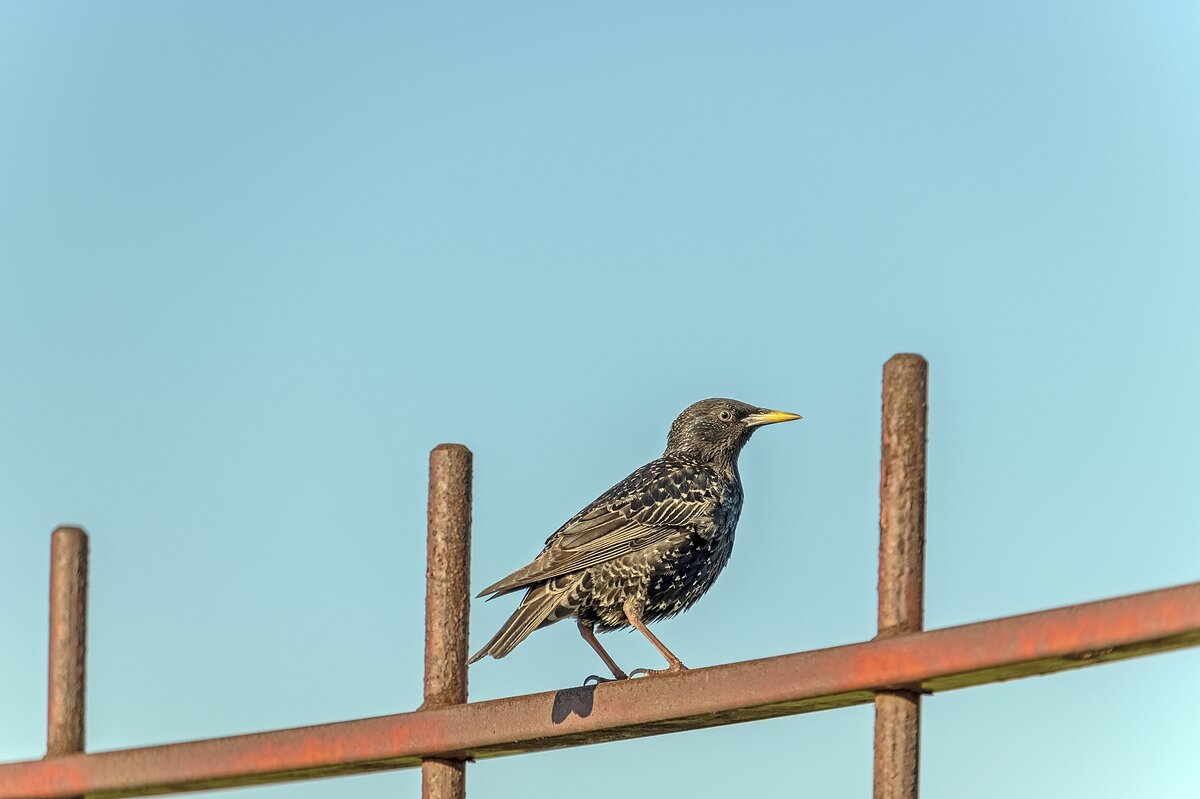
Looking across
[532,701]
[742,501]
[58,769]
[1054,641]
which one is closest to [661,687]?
[532,701]

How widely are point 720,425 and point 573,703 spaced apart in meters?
4.04

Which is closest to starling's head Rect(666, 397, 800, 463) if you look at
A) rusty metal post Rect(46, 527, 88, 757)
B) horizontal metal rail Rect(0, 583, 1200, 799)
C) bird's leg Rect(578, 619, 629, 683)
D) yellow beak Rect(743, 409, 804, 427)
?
yellow beak Rect(743, 409, 804, 427)

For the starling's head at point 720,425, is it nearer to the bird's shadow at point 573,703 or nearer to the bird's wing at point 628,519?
the bird's wing at point 628,519

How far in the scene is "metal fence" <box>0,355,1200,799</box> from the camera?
365cm

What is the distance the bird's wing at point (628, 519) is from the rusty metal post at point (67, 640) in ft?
4.94

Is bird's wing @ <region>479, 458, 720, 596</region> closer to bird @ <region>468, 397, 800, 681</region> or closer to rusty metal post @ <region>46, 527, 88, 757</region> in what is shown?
bird @ <region>468, 397, 800, 681</region>

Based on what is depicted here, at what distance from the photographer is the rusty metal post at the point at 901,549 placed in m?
3.84

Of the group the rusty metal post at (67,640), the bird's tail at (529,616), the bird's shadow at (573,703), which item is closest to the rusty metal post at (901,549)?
the bird's shadow at (573,703)

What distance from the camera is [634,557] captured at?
7.35 m

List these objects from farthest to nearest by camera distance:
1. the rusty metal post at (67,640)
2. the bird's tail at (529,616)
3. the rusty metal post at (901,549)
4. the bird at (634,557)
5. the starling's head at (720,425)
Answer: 1. the starling's head at (720,425)
2. the bird at (634,557)
3. the bird's tail at (529,616)
4. the rusty metal post at (67,640)
5. the rusty metal post at (901,549)

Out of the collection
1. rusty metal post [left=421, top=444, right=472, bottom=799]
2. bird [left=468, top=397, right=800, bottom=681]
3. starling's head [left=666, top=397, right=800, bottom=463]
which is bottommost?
rusty metal post [left=421, top=444, right=472, bottom=799]

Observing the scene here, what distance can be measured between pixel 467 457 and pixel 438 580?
329 mm

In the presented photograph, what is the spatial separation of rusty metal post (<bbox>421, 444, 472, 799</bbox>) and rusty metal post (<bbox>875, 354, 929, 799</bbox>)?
4.39 feet

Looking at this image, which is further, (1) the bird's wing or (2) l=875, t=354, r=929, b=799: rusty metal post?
(1) the bird's wing
